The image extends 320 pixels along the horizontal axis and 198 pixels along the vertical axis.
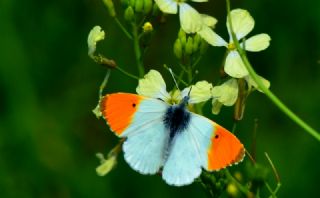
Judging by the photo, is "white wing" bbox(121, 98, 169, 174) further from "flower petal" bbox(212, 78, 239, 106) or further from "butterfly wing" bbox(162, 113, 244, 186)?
"flower petal" bbox(212, 78, 239, 106)

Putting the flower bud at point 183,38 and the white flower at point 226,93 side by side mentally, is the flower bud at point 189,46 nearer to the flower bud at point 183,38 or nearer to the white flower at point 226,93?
the flower bud at point 183,38

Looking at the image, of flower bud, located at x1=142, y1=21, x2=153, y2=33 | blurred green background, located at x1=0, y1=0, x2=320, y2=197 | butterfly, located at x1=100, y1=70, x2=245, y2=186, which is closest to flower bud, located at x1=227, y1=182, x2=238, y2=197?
butterfly, located at x1=100, y1=70, x2=245, y2=186

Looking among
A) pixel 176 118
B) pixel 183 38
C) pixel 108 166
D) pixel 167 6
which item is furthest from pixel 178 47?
pixel 108 166

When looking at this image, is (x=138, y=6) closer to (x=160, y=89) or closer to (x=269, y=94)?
(x=160, y=89)

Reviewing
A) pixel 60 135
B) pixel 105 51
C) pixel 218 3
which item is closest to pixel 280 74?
pixel 218 3

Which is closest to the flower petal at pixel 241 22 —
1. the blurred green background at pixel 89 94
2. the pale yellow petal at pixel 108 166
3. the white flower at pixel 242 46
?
the white flower at pixel 242 46

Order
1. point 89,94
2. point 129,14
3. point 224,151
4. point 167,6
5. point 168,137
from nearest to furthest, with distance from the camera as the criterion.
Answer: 1. point 224,151
2. point 168,137
3. point 167,6
4. point 129,14
5. point 89,94
